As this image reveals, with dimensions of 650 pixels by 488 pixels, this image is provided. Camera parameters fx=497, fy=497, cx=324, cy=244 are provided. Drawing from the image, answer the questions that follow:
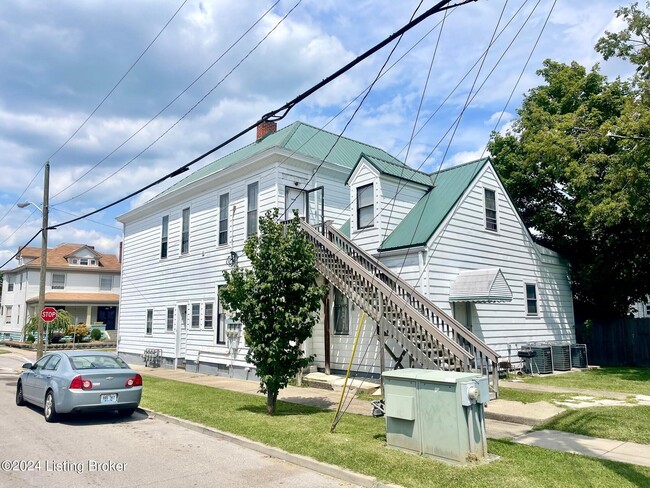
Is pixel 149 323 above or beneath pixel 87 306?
beneath

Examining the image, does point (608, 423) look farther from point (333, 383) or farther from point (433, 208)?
point (433, 208)

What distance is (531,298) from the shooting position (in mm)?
19094

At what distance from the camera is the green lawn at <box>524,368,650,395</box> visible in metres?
13.6

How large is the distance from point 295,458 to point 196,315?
14.7m

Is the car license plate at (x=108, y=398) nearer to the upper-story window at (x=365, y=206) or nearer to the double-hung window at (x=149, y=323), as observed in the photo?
the upper-story window at (x=365, y=206)

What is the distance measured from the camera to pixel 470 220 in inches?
655

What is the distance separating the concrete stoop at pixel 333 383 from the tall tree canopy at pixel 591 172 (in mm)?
10562

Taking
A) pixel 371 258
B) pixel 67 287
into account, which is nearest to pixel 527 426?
pixel 371 258

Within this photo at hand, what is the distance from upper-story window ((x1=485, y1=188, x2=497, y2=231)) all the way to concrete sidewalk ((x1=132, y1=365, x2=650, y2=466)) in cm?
784

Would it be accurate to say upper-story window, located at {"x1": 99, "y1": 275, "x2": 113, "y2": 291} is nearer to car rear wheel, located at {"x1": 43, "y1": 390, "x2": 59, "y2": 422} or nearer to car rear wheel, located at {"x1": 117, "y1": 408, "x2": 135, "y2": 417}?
car rear wheel, located at {"x1": 117, "y1": 408, "x2": 135, "y2": 417}

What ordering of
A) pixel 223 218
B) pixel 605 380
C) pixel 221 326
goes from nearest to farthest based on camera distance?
pixel 605 380 < pixel 221 326 < pixel 223 218

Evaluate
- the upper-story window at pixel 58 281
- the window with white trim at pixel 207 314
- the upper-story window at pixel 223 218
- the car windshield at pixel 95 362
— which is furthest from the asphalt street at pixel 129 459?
the upper-story window at pixel 58 281

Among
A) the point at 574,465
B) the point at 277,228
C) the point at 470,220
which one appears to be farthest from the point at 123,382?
the point at 470,220

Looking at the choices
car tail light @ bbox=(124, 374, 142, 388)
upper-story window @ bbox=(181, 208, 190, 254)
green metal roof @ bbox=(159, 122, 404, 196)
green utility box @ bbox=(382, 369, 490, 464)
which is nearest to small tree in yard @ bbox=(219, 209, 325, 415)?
car tail light @ bbox=(124, 374, 142, 388)
